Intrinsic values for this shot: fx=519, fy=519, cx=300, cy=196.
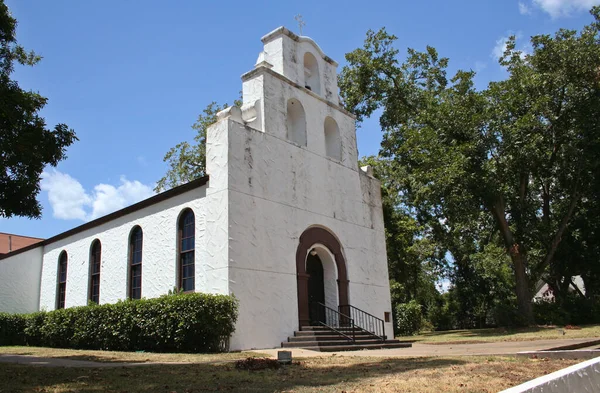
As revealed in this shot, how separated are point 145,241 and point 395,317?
47.4ft

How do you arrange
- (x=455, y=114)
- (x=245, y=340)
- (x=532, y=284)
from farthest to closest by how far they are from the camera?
(x=532, y=284)
(x=455, y=114)
(x=245, y=340)

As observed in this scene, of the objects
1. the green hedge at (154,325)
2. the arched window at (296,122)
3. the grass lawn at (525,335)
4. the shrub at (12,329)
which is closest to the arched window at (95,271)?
the green hedge at (154,325)

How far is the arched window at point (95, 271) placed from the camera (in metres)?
20.0

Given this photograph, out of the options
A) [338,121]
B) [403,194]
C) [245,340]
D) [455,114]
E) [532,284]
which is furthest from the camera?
[403,194]

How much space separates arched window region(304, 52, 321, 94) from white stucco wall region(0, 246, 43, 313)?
14.3m

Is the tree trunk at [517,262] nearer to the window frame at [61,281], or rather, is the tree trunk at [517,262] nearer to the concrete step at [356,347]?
the concrete step at [356,347]

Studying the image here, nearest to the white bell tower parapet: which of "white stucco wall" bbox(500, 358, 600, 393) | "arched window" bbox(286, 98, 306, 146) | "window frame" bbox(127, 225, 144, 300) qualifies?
"arched window" bbox(286, 98, 306, 146)

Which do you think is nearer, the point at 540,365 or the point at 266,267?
the point at 540,365

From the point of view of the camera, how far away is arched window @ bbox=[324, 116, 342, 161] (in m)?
20.7

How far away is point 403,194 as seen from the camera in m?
30.4

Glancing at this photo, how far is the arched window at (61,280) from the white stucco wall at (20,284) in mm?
1579

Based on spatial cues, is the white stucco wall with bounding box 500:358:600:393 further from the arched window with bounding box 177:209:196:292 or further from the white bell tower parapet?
the white bell tower parapet

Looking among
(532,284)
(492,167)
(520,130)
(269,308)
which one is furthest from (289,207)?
(532,284)

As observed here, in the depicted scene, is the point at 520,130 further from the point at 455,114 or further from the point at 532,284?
the point at 532,284
